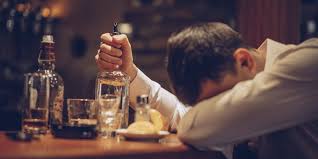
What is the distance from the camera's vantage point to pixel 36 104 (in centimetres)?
166

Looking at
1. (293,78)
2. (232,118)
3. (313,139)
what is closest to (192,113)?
(232,118)

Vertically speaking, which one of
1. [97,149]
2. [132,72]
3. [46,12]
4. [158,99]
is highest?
[46,12]

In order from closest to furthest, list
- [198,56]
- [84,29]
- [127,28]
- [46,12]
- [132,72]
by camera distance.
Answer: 1. [198,56]
2. [132,72]
3. [46,12]
4. [127,28]
5. [84,29]

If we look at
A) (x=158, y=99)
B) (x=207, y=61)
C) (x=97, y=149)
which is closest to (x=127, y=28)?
(x=158, y=99)

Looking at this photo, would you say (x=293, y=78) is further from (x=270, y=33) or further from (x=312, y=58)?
(x=270, y=33)

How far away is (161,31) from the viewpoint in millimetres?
7043

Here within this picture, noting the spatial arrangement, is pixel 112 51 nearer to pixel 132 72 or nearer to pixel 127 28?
pixel 132 72

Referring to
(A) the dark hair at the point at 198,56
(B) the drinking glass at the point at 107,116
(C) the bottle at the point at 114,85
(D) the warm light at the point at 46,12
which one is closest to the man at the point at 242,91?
(A) the dark hair at the point at 198,56

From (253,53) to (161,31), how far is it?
5.48 m

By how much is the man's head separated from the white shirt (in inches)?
2.6

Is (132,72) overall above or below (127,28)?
below

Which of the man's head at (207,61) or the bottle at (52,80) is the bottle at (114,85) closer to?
the bottle at (52,80)

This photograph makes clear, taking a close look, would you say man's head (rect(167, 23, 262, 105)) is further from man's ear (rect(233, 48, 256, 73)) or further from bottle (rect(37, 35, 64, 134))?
bottle (rect(37, 35, 64, 134))

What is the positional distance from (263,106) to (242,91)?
0.07 metres
